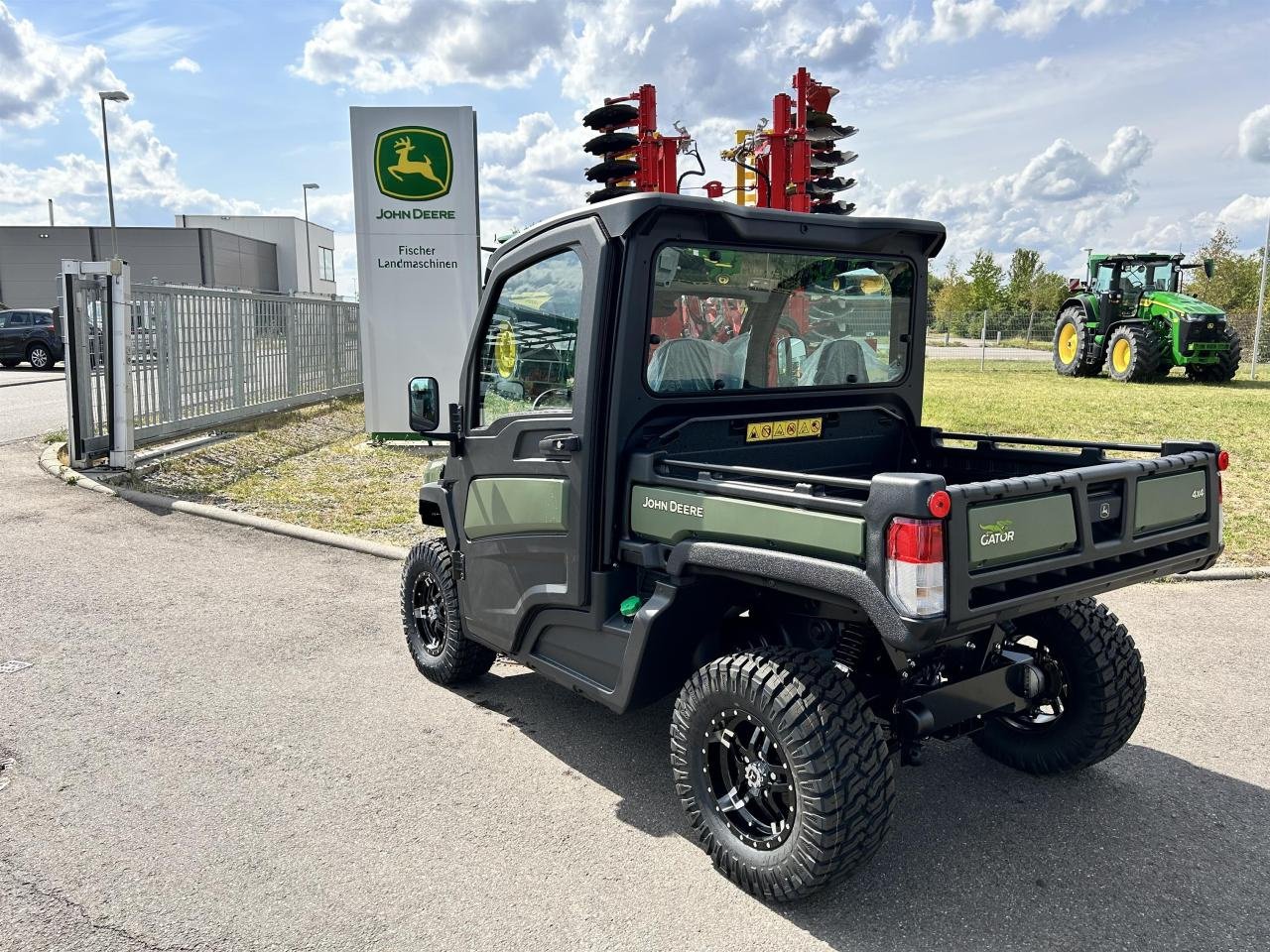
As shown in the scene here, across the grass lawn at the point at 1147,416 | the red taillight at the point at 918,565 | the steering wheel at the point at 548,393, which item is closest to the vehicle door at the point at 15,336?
the grass lawn at the point at 1147,416

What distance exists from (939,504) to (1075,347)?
76.4 ft

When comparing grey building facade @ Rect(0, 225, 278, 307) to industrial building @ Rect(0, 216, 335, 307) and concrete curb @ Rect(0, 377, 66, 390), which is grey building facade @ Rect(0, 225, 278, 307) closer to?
industrial building @ Rect(0, 216, 335, 307)

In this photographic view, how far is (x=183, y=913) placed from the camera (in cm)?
287

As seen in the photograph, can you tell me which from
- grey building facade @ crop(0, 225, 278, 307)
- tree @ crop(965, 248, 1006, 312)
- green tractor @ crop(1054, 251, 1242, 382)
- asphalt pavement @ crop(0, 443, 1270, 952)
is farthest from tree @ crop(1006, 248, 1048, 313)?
asphalt pavement @ crop(0, 443, 1270, 952)

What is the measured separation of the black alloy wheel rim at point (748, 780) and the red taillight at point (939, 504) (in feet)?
2.94

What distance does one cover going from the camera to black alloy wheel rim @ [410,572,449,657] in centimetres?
473

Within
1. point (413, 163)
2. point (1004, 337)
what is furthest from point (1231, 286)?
point (413, 163)

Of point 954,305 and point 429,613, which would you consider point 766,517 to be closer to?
point 429,613

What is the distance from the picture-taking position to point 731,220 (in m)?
3.42

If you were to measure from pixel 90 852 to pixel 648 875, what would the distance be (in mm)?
1837

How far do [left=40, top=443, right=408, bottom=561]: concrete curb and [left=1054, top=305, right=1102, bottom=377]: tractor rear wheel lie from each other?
20.0 metres

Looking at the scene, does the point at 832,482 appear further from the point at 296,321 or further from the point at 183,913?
the point at 296,321

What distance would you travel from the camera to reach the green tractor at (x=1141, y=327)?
20406mm

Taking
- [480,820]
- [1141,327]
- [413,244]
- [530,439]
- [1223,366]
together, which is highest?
[413,244]
